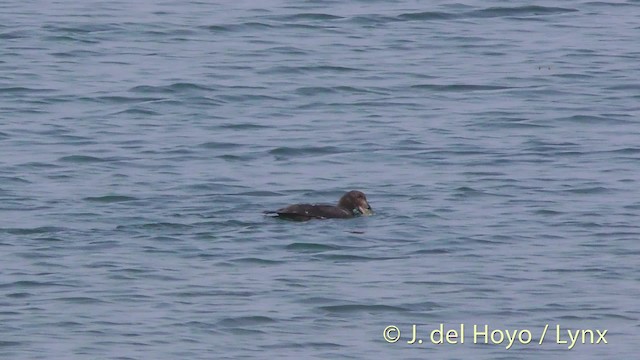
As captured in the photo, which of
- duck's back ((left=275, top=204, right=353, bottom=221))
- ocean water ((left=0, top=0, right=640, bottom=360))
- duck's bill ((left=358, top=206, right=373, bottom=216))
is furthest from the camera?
duck's bill ((left=358, top=206, right=373, bottom=216))

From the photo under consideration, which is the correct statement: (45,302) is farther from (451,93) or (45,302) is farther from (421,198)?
(451,93)

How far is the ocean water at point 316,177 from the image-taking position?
44.9ft

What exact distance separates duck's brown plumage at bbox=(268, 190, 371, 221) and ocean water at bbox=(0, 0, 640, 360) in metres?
0.09

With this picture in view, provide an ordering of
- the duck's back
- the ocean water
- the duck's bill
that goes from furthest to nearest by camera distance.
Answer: the duck's bill → the duck's back → the ocean water

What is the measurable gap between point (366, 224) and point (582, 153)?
407 cm

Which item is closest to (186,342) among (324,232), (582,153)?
(324,232)

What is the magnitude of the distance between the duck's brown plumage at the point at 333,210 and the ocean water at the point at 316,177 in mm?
95

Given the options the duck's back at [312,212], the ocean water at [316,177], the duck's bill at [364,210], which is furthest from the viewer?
the duck's bill at [364,210]

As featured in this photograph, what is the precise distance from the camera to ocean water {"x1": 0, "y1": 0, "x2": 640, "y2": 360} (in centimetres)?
1367

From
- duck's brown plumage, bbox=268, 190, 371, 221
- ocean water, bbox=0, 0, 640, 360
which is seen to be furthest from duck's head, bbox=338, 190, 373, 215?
ocean water, bbox=0, 0, 640, 360

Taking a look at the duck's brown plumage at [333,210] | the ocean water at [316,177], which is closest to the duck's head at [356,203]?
the duck's brown plumage at [333,210]

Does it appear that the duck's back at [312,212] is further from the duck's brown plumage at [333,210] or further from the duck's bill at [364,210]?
the duck's bill at [364,210]

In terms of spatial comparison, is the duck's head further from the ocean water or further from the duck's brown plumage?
the ocean water

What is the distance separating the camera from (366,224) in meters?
16.8
